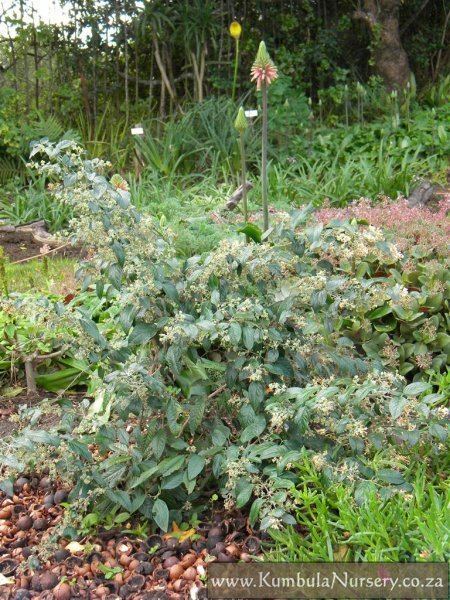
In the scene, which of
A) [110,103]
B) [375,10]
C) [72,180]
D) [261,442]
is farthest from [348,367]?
[375,10]

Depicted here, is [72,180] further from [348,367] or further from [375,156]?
[375,156]

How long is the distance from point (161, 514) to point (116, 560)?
0.72ft

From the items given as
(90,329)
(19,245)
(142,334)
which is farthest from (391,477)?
(19,245)

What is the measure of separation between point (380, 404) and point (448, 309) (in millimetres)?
1315

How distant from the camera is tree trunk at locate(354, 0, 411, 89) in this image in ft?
29.9

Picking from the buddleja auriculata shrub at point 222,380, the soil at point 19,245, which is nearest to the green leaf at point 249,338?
the buddleja auriculata shrub at point 222,380

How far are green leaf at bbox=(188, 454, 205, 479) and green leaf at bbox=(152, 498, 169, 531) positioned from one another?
5.1 inches

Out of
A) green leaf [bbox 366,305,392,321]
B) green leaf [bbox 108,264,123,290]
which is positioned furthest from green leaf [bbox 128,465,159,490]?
green leaf [bbox 366,305,392,321]

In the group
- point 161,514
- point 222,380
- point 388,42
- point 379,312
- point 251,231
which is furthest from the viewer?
point 388,42

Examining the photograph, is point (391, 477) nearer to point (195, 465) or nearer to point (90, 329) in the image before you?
point (195, 465)

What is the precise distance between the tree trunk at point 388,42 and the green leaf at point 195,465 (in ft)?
25.4

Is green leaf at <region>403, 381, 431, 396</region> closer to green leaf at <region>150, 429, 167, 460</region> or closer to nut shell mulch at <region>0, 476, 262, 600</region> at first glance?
nut shell mulch at <region>0, 476, 262, 600</region>

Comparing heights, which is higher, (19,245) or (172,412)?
(172,412)

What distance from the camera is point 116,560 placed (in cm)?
231
